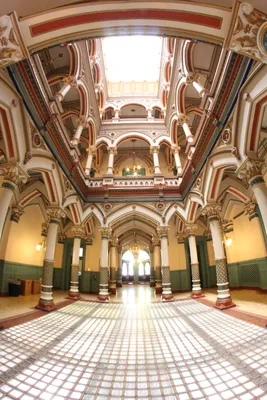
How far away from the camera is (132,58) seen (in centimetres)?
1290

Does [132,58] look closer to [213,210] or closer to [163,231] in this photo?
[163,231]

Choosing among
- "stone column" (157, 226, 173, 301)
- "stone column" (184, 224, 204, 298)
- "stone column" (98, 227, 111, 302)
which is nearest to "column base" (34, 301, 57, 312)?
"stone column" (98, 227, 111, 302)

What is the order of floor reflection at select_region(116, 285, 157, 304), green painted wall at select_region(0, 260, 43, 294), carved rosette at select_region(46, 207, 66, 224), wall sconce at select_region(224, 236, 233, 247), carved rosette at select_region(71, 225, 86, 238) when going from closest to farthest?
carved rosette at select_region(46, 207, 66, 224), green painted wall at select_region(0, 260, 43, 294), floor reflection at select_region(116, 285, 157, 304), carved rosette at select_region(71, 225, 86, 238), wall sconce at select_region(224, 236, 233, 247)

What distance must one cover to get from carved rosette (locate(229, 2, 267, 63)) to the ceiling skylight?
35.9 ft

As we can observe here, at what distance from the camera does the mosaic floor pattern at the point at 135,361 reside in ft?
7.24

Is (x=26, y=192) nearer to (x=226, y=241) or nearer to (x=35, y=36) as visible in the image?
(x=35, y=36)

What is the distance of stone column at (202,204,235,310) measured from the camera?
6566 millimetres

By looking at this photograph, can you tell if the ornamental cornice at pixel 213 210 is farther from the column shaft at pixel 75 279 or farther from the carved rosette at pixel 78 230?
the column shaft at pixel 75 279

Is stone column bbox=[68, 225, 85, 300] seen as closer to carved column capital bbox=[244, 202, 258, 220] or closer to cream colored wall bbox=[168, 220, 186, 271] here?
cream colored wall bbox=[168, 220, 186, 271]

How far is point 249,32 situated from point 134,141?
12163 millimetres

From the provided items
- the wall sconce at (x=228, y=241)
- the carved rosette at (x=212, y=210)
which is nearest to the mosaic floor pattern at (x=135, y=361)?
the carved rosette at (x=212, y=210)

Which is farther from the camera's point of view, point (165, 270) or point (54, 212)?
point (165, 270)

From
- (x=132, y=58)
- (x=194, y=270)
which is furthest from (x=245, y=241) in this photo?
(x=132, y=58)

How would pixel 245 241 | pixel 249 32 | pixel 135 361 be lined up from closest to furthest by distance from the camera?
pixel 249 32 < pixel 135 361 < pixel 245 241
